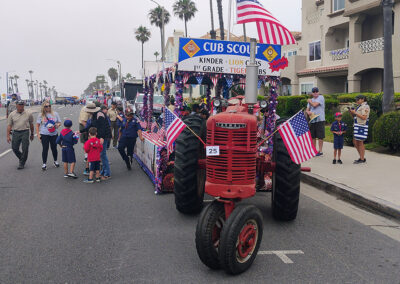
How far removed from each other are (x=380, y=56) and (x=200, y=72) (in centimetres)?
1781

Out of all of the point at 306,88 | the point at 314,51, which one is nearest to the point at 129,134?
the point at 306,88

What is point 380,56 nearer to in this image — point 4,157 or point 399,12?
point 399,12

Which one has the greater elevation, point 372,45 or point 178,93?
point 372,45

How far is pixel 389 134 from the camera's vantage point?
10516 mm

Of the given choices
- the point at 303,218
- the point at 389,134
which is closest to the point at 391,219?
the point at 303,218

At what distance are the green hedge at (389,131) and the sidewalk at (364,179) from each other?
1.50ft

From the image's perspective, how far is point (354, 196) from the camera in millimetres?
6809

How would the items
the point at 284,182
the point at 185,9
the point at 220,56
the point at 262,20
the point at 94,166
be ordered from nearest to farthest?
the point at 284,182 < the point at 262,20 < the point at 220,56 < the point at 94,166 < the point at 185,9

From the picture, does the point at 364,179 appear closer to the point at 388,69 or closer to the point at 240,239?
the point at 240,239

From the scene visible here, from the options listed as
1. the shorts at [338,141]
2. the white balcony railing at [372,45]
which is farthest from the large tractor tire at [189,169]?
the white balcony railing at [372,45]

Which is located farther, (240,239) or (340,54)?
(340,54)

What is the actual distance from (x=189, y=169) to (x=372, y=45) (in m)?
20.4

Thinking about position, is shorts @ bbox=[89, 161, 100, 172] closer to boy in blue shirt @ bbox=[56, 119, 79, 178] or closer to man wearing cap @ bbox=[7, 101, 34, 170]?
boy in blue shirt @ bbox=[56, 119, 79, 178]

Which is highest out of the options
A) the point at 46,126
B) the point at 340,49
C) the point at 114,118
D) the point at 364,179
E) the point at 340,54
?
the point at 340,49
